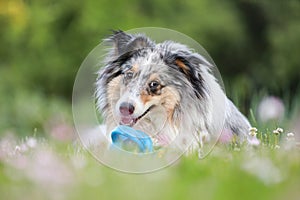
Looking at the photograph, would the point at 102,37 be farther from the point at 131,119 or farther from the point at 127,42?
the point at 131,119

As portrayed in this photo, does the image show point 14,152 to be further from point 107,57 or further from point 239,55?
point 239,55

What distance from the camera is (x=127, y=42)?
4012mm

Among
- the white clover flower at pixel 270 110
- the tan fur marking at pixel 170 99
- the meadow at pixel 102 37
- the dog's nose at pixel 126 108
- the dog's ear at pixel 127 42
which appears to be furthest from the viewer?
the meadow at pixel 102 37

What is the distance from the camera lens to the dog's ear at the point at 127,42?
3973 mm

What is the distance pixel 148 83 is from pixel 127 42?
34cm

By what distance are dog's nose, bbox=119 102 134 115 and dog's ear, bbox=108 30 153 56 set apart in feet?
1.20

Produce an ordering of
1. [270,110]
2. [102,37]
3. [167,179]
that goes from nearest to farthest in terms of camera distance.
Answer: [167,179], [270,110], [102,37]

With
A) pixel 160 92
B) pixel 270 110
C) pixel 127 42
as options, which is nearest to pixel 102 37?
pixel 270 110

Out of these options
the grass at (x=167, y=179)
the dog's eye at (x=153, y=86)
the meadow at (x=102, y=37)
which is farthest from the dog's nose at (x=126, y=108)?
the meadow at (x=102, y=37)

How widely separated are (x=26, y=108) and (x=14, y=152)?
5083mm

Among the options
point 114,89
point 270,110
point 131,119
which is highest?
point 270,110

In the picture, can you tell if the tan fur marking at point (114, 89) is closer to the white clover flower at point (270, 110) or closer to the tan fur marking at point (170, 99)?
the tan fur marking at point (170, 99)

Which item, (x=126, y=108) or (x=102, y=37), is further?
(x=102, y=37)

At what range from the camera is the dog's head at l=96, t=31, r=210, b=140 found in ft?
12.4
